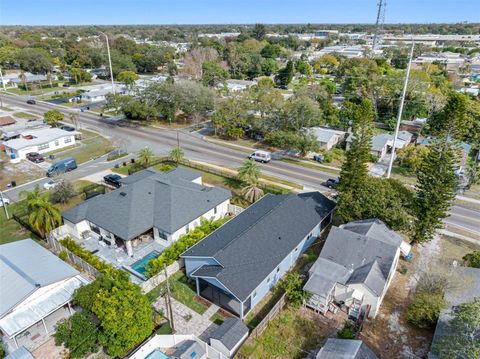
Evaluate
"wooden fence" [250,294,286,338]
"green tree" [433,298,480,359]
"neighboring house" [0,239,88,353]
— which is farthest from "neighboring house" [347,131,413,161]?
"neighboring house" [0,239,88,353]

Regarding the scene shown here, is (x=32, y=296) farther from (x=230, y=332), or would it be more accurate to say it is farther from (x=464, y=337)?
(x=464, y=337)

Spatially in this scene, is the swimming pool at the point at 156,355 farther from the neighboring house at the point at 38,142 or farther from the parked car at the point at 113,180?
the neighboring house at the point at 38,142

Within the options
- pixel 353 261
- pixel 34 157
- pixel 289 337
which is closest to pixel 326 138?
pixel 353 261

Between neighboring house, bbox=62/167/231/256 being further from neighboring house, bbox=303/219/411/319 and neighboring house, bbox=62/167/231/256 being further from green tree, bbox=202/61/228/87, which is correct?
green tree, bbox=202/61/228/87

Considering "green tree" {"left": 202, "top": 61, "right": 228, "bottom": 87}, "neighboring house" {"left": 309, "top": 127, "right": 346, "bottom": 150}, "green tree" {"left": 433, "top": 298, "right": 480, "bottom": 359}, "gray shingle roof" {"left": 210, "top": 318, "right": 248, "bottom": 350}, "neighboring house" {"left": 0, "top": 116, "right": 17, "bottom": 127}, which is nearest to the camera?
"green tree" {"left": 433, "top": 298, "right": 480, "bottom": 359}

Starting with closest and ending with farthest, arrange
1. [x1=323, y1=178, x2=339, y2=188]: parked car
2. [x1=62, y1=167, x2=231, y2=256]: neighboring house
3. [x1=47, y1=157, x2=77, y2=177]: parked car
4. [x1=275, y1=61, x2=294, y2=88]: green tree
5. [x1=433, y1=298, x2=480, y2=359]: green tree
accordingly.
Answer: [x1=433, y1=298, x2=480, y2=359]: green tree < [x1=62, y1=167, x2=231, y2=256]: neighboring house < [x1=323, y1=178, x2=339, y2=188]: parked car < [x1=47, y1=157, x2=77, y2=177]: parked car < [x1=275, y1=61, x2=294, y2=88]: green tree

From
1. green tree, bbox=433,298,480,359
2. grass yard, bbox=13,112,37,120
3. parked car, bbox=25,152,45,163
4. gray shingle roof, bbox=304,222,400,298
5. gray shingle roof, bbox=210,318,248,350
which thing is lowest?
parked car, bbox=25,152,45,163

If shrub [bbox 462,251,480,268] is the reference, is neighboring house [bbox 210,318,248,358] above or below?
below
